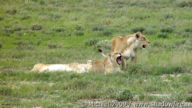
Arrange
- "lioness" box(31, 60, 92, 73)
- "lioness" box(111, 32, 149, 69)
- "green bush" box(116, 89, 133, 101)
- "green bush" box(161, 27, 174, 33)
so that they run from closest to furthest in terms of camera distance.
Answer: "green bush" box(116, 89, 133, 101), "lioness" box(31, 60, 92, 73), "lioness" box(111, 32, 149, 69), "green bush" box(161, 27, 174, 33)

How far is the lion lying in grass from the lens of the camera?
419 inches

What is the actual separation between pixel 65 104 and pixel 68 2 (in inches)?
783

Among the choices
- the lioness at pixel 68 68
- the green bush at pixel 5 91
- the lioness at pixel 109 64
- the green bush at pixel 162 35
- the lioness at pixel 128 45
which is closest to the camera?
the green bush at pixel 5 91

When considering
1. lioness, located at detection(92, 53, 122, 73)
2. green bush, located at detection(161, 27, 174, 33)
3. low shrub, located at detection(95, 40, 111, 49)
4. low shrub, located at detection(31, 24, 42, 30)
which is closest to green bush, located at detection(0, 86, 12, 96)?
lioness, located at detection(92, 53, 122, 73)

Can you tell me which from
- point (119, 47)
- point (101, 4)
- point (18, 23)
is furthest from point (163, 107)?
point (101, 4)

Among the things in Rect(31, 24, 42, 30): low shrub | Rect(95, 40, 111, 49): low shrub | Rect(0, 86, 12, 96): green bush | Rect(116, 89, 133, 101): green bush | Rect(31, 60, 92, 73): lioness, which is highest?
Rect(116, 89, 133, 101): green bush

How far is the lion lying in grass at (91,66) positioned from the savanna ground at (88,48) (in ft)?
1.45

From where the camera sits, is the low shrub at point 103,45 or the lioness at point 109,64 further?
the low shrub at point 103,45

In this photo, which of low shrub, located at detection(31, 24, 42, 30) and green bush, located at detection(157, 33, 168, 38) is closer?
green bush, located at detection(157, 33, 168, 38)

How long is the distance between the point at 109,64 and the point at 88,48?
4970 millimetres

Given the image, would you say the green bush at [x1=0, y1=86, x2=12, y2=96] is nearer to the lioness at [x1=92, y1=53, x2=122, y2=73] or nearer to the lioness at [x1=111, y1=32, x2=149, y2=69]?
the lioness at [x1=92, y1=53, x2=122, y2=73]

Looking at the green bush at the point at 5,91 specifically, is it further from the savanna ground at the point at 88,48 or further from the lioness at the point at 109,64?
the lioness at the point at 109,64

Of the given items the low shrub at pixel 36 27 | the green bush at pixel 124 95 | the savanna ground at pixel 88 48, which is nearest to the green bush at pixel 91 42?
the savanna ground at pixel 88 48

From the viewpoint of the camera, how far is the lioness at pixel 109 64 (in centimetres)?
1073
